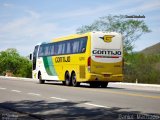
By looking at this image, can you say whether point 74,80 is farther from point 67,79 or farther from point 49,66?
point 49,66

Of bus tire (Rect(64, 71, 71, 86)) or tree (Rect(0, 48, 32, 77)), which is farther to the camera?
tree (Rect(0, 48, 32, 77))

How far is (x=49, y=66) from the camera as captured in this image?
3394 centimetres

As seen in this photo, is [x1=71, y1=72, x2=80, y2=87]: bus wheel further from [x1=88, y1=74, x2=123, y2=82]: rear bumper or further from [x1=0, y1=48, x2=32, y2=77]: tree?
[x1=0, y1=48, x2=32, y2=77]: tree

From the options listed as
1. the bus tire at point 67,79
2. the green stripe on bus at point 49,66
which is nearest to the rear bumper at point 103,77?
the bus tire at point 67,79

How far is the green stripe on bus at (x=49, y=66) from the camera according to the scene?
3327cm

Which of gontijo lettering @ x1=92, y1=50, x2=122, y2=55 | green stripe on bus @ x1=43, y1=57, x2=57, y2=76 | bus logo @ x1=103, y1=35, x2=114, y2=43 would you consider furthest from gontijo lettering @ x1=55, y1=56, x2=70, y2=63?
bus logo @ x1=103, y1=35, x2=114, y2=43

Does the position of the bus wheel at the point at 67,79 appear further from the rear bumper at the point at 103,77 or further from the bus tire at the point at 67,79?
the rear bumper at the point at 103,77

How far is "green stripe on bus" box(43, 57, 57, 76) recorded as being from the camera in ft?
109

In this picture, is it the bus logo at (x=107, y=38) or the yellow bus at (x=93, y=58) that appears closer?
the yellow bus at (x=93, y=58)

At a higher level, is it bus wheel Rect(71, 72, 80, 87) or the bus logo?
the bus logo

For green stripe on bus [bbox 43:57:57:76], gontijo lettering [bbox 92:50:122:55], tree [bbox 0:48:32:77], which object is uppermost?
tree [bbox 0:48:32:77]

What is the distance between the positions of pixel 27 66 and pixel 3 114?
16149 centimetres

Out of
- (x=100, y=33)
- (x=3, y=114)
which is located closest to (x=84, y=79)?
(x=100, y=33)

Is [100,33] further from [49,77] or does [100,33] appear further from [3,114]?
[3,114]
